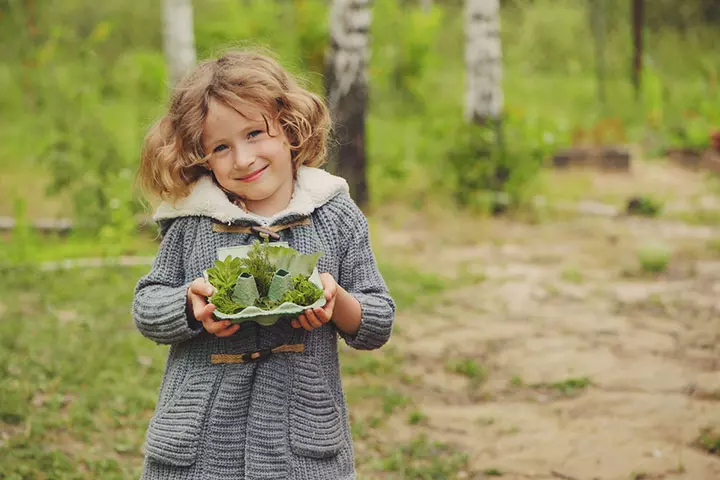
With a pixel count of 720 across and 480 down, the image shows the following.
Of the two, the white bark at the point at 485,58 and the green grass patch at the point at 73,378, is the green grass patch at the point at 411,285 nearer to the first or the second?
the green grass patch at the point at 73,378

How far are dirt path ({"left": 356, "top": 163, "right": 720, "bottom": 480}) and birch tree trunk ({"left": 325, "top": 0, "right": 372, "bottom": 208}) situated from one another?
0.81 meters

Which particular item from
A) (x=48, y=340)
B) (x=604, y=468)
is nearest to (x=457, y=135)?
(x=48, y=340)

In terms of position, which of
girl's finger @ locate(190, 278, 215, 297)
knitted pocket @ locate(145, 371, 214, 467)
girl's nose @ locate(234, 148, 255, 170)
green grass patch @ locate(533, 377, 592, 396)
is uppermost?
girl's nose @ locate(234, 148, 255, 170)

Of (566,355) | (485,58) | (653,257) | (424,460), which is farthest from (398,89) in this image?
(424,460)

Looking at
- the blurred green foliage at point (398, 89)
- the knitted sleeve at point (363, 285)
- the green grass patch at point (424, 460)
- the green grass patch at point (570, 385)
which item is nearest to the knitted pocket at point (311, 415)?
the knitted sleeve at point (363, 285)

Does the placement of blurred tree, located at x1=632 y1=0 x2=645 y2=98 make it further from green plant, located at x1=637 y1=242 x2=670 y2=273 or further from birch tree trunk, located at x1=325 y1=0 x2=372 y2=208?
green plant, located at x1=637 y1=242 x2=670 y2=273

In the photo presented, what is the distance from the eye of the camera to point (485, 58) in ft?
26.1

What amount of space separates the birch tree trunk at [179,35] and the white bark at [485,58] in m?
2.53

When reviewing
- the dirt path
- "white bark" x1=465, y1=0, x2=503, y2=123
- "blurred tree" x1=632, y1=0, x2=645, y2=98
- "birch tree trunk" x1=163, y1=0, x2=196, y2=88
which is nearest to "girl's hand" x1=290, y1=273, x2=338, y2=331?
the dirt path

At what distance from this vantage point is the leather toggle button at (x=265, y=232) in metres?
2.10

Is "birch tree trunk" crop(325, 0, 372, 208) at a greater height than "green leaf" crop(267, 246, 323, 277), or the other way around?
"birch tree trunk" crop(325, 0, 372, 208)

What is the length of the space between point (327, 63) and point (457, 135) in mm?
1359

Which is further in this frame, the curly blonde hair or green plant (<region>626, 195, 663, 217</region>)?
green plant (<region>626, 195, 663, 217</region>)

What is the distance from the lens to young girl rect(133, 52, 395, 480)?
6.68ft
